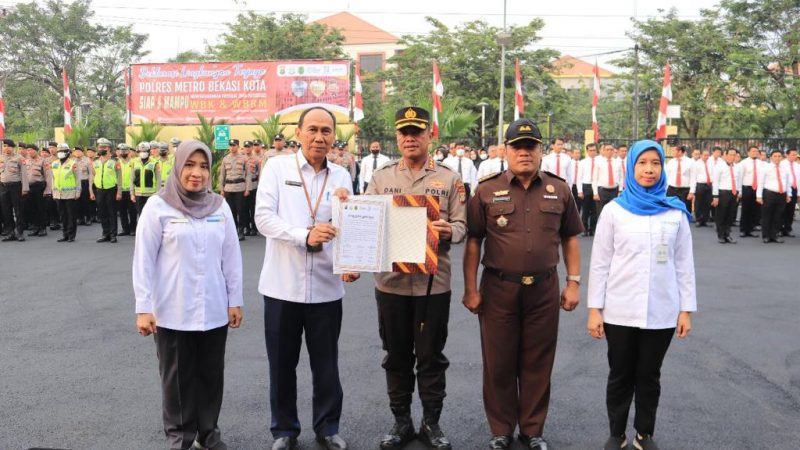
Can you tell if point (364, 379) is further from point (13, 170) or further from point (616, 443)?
point (13, 170)

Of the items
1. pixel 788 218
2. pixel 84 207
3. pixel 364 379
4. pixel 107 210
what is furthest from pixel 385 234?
pixel 84 207

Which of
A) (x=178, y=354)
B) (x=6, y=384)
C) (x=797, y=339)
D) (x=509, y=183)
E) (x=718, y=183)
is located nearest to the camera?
(x=178, y=354)

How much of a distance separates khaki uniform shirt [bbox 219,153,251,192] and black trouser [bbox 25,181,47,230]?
438 cm

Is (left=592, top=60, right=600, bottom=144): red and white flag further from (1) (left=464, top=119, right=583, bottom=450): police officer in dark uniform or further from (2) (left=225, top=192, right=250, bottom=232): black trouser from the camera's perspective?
(1) (left=464, top=119, right=583, bottom=450): police officer in dark uniform

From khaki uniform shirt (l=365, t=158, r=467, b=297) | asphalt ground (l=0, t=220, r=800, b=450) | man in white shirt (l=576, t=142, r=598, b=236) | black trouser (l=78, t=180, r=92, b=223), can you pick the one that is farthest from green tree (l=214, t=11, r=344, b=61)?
khaki uniform shirt (l=365, t=158, r=467, b=297)

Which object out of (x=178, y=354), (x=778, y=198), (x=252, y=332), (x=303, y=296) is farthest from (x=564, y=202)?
(x=778, y=198)

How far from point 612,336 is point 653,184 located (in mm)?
909

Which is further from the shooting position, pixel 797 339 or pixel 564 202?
pixel 797 339

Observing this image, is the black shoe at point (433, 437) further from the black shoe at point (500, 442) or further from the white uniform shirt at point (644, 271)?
the white uniform shirt at point (644, 271)

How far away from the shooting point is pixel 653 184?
3924 mm

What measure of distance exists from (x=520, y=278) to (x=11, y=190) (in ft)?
46.3

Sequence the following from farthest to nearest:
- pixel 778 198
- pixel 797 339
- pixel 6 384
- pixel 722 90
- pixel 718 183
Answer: pixel 722 90 < pixel 718 183 < pixel 778 198 < pixel 797 339 < pixel 6 384

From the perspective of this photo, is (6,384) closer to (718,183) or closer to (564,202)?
(564,202)

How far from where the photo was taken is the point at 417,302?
4082mm
